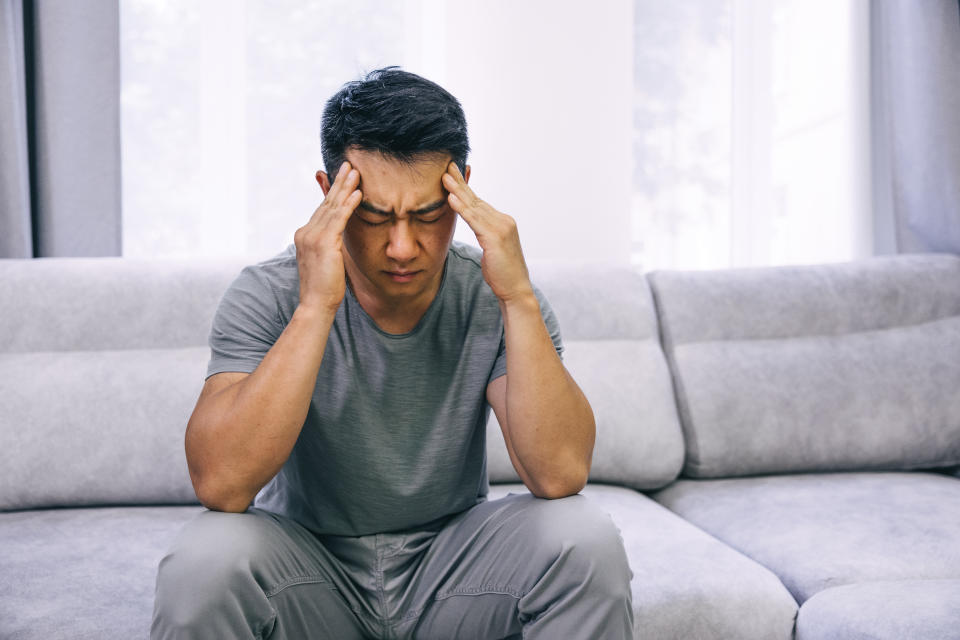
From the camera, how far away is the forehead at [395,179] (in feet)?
3.74

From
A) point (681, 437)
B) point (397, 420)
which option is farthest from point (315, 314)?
point (681, 437)

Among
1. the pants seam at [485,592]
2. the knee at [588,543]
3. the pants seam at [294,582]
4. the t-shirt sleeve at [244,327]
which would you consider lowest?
the pants seam at [485,592]

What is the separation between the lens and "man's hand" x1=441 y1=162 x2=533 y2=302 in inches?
45.9

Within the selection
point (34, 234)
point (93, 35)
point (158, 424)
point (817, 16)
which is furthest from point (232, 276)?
point (817, 16)

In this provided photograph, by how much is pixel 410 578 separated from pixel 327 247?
0.51 m

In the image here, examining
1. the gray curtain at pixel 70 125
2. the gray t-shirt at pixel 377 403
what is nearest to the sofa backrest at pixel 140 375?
the gray curtain at pixel 70 125

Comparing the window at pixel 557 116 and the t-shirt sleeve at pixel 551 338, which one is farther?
the window at pixel 557 116

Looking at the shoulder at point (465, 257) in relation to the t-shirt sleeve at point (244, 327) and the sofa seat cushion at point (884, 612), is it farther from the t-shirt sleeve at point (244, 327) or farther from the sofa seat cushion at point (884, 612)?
the sofa seat cushion at point (884, 612)

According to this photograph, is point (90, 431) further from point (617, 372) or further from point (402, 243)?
point (617, 372)

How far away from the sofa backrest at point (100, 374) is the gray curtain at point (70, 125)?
1.21ft

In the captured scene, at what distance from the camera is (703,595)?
129 centimetres

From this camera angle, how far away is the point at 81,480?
5.46 ft

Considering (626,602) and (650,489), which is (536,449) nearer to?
(626,602)

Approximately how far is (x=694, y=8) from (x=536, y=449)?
7.51ft
